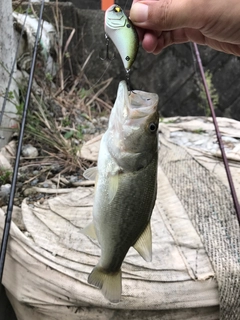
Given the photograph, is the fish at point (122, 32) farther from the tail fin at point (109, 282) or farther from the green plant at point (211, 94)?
the green plant at point (211, 94)

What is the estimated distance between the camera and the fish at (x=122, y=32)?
1.23 m

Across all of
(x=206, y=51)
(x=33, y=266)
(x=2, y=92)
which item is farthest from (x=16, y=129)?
(x=206, y=51)

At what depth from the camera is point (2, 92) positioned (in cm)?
262

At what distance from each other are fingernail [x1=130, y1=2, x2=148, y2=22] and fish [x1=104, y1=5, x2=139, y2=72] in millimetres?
24

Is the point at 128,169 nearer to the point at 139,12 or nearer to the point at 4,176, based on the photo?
the point at 139,12

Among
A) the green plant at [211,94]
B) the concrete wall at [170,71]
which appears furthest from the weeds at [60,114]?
the green plant at [211,94]

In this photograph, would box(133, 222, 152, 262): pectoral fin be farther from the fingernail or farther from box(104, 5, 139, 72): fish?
the fingernail

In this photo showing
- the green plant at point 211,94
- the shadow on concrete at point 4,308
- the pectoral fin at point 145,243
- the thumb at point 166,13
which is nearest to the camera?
the thumb at point 166,13

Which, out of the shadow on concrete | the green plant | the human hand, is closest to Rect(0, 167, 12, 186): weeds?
the shadow on concrete

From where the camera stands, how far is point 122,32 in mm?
1257

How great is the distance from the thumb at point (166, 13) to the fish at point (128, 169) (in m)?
0.22

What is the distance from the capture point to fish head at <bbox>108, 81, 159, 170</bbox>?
1.28 m

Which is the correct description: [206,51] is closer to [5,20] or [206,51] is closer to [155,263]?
[5,20]

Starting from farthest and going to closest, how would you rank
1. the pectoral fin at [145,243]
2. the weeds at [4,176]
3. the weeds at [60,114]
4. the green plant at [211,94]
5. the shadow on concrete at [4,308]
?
1. the green plant at [211,94]
2. the weeds at [60,114]
3. the weeds at [4,176]
4. the shadow on concrete at [4,308]
5. the pectoral fin at [145,243]
